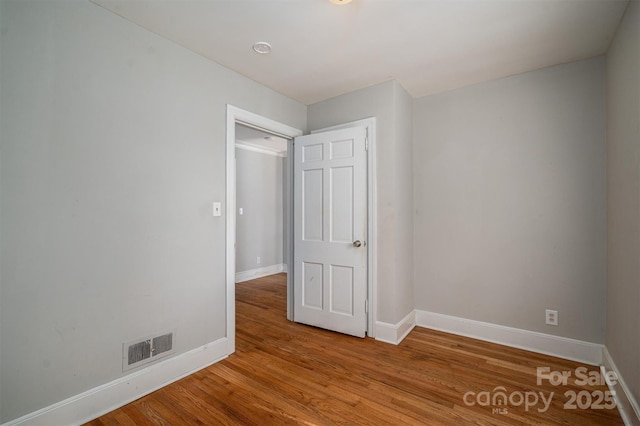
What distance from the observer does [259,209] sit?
6.06 meters

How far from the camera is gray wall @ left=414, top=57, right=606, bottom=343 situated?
245cm

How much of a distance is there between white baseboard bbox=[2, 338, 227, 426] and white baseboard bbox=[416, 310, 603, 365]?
228cm

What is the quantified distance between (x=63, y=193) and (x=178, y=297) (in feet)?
3.39

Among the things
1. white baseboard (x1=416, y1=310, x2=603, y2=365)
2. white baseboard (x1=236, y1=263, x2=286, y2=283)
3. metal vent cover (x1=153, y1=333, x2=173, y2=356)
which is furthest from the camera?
white baseboard (x1=236, y1=263, x2=286, y2=283)

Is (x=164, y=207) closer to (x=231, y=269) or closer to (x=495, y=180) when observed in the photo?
(x=231, y=269)

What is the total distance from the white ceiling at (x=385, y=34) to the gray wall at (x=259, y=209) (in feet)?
10.2

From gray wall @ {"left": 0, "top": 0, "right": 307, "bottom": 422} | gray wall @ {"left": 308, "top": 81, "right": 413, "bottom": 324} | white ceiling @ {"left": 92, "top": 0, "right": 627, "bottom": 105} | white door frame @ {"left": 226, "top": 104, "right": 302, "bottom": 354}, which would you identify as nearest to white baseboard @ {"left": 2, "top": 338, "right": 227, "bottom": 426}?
gray wall @ {"left": 0, "top": 0, "right": 307, "bottom": 422}

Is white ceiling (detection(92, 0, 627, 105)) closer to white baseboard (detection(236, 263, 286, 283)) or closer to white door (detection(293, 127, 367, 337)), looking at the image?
white door (detection(293, 127, 367, 337))

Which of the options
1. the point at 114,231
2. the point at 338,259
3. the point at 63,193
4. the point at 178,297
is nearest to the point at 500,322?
the point at 338,259

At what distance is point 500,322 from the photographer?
283cm

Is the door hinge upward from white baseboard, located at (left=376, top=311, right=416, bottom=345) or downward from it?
upward

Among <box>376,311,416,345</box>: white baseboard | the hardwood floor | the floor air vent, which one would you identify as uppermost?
the floor air vent

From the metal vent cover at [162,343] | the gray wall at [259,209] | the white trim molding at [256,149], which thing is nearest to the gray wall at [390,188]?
the metal vent cover at [162,343]

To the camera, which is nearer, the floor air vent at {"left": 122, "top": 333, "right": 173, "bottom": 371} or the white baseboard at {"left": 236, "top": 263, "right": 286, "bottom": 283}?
the floor air vent at {"left": 122, "top": 333, "right": 173, "bottom": 371}
